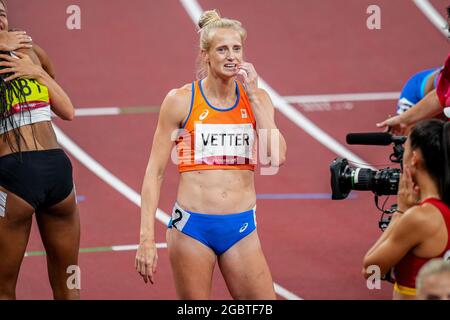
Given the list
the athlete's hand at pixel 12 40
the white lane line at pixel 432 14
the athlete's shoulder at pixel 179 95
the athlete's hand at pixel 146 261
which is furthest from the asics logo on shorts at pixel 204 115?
the white lane line at pixel 432 14

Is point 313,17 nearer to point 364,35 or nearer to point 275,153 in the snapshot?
point 364,35

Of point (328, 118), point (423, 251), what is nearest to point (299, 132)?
point (328, 118)

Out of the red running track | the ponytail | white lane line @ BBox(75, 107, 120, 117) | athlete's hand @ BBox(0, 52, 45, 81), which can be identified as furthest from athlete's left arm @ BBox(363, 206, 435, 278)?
white lane line @ BBox(75, 107, 120, 117)

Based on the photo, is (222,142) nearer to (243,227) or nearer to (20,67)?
(243,227)

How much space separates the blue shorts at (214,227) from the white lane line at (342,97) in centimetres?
415

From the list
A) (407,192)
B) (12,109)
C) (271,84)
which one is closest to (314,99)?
(271,84)

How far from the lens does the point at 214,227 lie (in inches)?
183

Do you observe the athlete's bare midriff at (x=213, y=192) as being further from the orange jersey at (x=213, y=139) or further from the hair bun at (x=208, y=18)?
the hair bun at (x=208, y=18)

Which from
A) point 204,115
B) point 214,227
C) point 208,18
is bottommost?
point 214,227

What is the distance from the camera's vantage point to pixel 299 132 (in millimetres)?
8469

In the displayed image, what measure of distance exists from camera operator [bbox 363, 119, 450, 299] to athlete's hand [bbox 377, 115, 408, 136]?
1039mm

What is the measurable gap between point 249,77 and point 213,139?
1.23ft

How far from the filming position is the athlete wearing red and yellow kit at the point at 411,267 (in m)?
3.86

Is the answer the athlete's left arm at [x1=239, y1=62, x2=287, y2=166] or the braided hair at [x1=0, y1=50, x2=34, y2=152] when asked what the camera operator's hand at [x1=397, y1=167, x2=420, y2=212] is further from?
the braided hair at [x1=0, y1=50, x2=34, y2=152]
